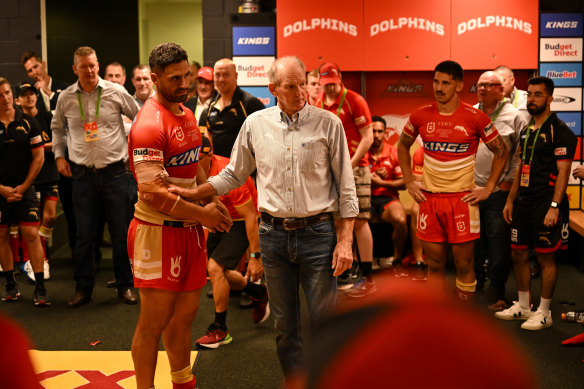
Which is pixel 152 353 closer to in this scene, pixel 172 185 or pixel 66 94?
pixel 172 185

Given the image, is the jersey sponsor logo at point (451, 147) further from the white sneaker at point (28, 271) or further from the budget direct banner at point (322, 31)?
the white sneaker at point (28, 271)

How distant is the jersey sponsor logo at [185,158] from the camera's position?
267cm

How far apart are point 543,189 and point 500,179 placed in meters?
0.40

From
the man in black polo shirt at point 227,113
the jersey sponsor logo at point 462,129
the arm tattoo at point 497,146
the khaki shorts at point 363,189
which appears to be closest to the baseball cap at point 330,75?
the man in black polo shirt at point 227,113

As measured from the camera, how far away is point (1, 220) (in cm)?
504

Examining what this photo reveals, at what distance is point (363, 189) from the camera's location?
5012 mm

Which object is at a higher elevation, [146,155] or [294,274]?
[146,155]

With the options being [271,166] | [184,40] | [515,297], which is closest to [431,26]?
[515,297]

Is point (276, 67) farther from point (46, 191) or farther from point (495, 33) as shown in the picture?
point (495, 33)

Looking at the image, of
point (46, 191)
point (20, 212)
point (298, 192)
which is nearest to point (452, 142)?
point (298, 192)

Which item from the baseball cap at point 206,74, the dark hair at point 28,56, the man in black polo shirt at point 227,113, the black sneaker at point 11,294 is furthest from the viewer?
the dark hair at point 28,56

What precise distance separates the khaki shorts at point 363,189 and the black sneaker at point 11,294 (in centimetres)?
276

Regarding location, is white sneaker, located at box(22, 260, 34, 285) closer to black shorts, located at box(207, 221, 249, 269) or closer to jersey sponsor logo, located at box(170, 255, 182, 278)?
black shorts, located at box(207, 221, 249, 269)

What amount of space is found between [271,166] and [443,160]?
1522 mm
